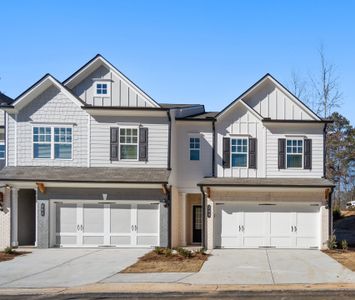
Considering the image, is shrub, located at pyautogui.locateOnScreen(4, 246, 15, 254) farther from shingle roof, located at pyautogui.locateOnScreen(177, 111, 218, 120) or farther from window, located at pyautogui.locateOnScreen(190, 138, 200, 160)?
shingle roof, located at pyautogui.locateOnScreen(177, 111, 218, 120)

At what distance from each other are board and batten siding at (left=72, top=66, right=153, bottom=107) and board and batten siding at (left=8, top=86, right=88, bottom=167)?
0.86 m

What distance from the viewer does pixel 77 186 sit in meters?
23.4

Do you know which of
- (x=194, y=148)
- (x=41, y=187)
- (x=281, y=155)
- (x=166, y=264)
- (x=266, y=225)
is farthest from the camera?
(x=194, y=148)

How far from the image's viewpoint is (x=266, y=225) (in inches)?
952

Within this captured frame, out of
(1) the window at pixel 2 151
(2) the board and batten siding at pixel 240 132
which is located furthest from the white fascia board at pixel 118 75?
(1) the window at pixel 2 151

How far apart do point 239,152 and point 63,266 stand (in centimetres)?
1108

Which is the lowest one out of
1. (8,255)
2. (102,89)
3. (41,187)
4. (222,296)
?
(8,255)

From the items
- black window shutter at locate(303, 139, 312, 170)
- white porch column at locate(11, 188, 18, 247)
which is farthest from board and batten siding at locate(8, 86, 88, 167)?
black window shutter at locate(303, 139, 312, 170)

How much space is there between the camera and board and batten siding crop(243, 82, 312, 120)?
25.6 metres

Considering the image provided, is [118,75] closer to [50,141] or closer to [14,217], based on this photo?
[50,141]

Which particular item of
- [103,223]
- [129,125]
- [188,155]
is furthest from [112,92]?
[103,223]

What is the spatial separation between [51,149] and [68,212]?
3.20 metres

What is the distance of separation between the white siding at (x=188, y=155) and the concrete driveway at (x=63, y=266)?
467 centimetres

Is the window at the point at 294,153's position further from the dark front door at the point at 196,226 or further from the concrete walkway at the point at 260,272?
the dark front door at the point at 196,226
